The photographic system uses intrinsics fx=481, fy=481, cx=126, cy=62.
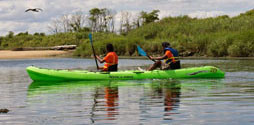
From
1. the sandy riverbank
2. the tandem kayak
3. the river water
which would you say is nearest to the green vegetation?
the sandy riverbank

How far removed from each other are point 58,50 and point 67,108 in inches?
1673

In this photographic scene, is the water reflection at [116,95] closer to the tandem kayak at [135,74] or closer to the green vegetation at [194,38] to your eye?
the tandem kayak at [135,74]

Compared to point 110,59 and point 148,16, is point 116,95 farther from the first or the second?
point 148,16

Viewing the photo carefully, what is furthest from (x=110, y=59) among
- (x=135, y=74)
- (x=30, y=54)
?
(x=30, y=54)

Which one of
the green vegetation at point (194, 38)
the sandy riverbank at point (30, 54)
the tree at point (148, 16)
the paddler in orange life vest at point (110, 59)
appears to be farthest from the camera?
the tree at point (148, 16)

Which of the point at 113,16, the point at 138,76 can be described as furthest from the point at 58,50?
the point at 138,76

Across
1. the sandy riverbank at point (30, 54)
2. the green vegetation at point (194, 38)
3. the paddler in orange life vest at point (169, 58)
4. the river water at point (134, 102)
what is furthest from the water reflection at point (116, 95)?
the sandy riverbank at point (30, 54)

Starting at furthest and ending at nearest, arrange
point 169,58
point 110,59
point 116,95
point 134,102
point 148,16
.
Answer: point 148,16 < point 110,59 < point 169,58 < point 116,95 < point 134,102

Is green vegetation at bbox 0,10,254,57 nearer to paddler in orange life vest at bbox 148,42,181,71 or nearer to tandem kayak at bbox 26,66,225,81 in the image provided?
tandem kayak at bbox 26,66,225,81

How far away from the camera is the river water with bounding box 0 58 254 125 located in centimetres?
868

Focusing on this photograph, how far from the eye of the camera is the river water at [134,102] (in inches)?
342

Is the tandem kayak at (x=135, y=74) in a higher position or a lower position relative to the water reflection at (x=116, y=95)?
higher

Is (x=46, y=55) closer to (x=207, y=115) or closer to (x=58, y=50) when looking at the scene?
(x=58, y=50)

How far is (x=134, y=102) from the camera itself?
36.1ft
